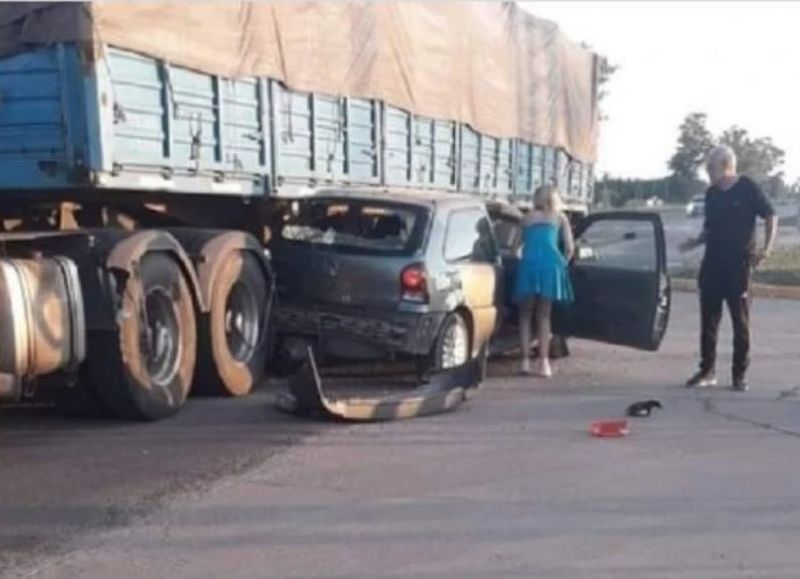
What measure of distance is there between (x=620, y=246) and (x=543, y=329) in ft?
3.47

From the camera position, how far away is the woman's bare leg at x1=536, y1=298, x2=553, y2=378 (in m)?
10.9

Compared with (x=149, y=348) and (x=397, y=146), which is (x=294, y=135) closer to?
(x=397, y=146)

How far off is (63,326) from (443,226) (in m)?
3.53

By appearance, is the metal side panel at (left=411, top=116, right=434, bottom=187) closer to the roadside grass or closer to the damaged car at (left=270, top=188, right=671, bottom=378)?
the damaged car at (left=270, top=188, right=671, bottom=378)

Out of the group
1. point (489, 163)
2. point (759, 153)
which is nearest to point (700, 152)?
point (759, 153)

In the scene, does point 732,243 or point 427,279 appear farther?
point 732,243

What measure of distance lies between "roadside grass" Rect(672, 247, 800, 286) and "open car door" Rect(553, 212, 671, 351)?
10.6m

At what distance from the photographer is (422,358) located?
31.9 feet

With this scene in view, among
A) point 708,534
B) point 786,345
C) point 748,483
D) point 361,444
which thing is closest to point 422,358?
point 361,444

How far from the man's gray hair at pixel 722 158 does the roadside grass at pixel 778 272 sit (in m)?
11.3

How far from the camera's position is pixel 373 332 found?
9516mm

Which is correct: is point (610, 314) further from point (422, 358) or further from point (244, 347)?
point (244, 347)

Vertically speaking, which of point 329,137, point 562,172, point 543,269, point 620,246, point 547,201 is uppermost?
point 329,137

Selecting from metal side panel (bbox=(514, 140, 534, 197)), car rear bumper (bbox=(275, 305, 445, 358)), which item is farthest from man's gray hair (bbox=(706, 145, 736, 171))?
metal side panel (bbox=(514, 140, 534, 197))
